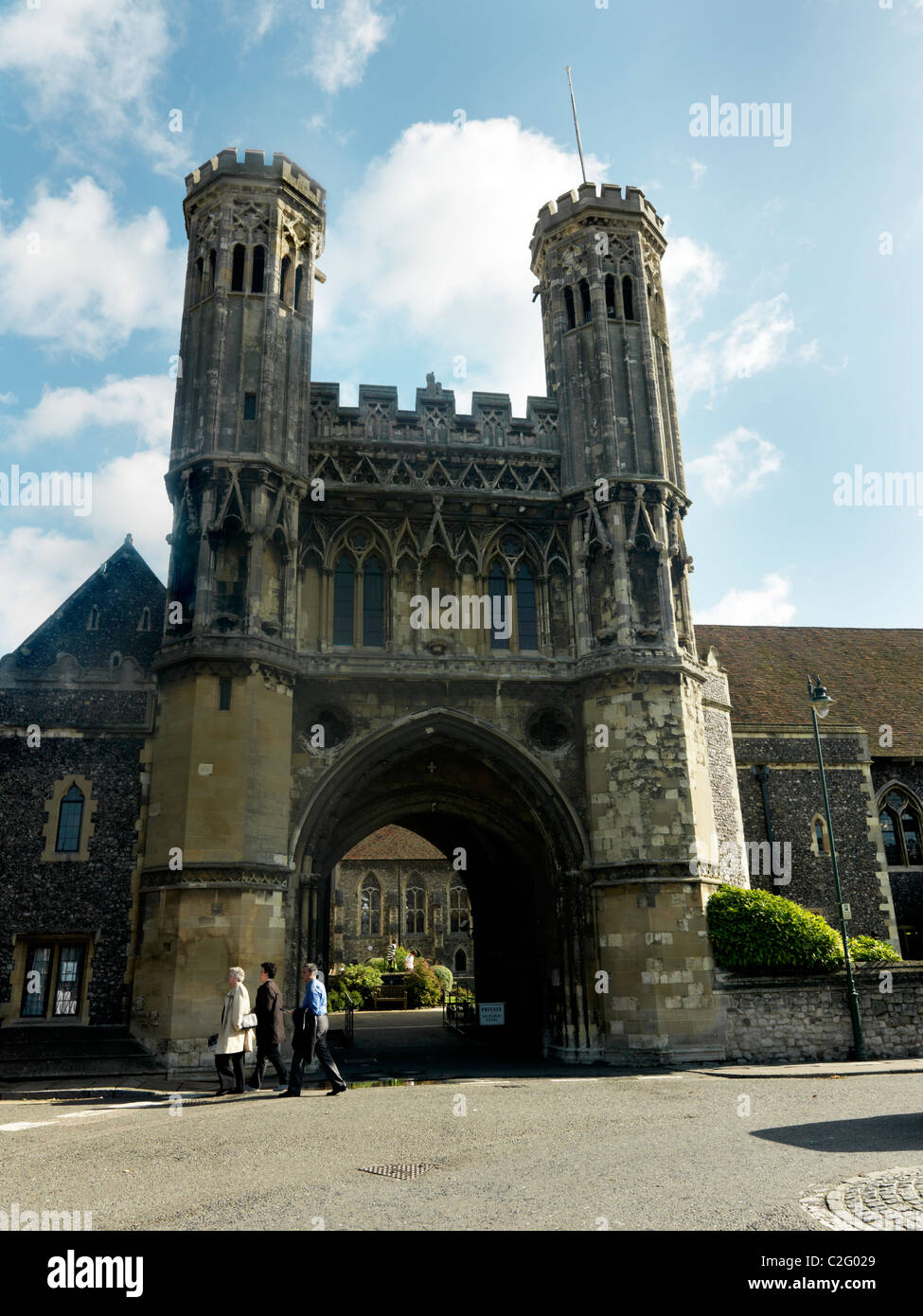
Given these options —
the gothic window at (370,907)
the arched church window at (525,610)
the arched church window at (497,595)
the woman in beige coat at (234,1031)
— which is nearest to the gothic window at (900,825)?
the arched church window at (525,610)

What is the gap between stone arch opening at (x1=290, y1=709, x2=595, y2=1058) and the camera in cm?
1709

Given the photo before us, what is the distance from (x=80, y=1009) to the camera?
15586mm

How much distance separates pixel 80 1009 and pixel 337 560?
9655 mm

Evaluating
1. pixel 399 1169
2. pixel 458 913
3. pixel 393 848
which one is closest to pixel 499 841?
pixel 399 1169

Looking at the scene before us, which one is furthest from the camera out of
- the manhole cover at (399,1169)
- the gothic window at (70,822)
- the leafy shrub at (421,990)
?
the leafy shrub at (421,990)

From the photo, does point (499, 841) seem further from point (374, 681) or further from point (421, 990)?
point (421, 990)

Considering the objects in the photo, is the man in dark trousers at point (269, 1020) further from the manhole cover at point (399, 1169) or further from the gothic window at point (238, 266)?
the gothic window at point (238, 266)

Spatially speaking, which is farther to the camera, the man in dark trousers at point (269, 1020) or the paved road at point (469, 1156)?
the man in dark trousers at point (269, 1020)

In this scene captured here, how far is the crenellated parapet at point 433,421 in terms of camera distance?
1972 cm

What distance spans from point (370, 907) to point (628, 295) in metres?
35.6

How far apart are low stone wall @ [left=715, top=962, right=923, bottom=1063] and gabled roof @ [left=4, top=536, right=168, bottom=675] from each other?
12.8 m

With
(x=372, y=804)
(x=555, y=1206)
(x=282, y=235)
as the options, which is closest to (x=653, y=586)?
(x=372, y=804)

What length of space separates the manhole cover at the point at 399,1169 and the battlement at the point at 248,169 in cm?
1925

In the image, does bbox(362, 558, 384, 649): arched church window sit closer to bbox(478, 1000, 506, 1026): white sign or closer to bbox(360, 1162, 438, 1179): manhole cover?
bbox(478, 1000, 506, 1026): white sign
